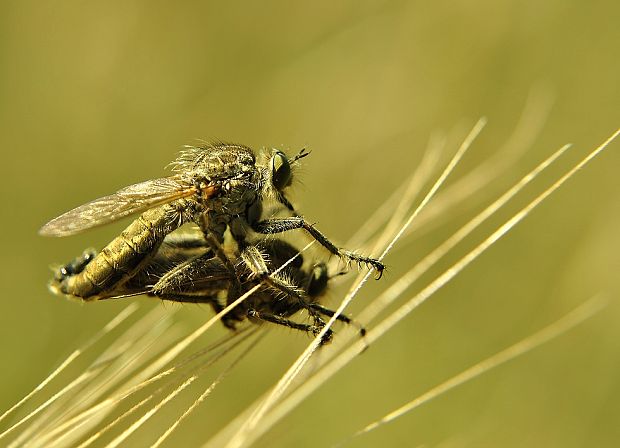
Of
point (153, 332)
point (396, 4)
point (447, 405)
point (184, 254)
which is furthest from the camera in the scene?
point (396, 4)

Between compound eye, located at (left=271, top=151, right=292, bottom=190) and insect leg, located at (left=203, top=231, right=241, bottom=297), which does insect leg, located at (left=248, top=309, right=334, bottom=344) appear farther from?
compound eye, located at (left=271, top=151, right=292, bottom=190)

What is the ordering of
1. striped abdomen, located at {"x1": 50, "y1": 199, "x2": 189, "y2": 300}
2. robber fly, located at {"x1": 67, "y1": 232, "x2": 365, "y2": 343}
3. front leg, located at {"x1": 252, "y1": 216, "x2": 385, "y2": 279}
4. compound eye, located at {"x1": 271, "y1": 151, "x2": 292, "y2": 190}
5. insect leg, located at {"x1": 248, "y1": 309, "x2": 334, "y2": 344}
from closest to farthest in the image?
insect leg, located at {"x1": 248, "y1": 309, "x2": 334, "y2": 344}, robber fly, located at {"x1": 67, "y1": 232, "x2": 365, "y2": 343}, front leg, located at {"x1": 252, "y1": 216, "x2": 385, "y2": 279}, striped abdomen, located at {"x1": 50, "y1": 199, "x2": 189, "y2": 300}, compound eye, located at {"x1": 271, "y1": 151, "x2": 292, "y2": 190}

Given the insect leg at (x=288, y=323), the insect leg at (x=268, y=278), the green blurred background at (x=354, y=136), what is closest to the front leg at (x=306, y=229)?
the insect leg at (x=268, y=278)

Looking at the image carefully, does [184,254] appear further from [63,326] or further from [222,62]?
[222,62]

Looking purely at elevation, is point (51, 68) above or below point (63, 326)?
above

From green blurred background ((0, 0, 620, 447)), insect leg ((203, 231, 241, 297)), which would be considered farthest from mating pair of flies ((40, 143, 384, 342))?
green blurred background ((0, 0, 620, 447))

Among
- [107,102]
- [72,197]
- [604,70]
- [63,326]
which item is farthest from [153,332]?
[604,70]

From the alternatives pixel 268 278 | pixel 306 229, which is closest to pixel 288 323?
pixel 268 278

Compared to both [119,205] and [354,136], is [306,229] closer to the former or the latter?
[119,205]
